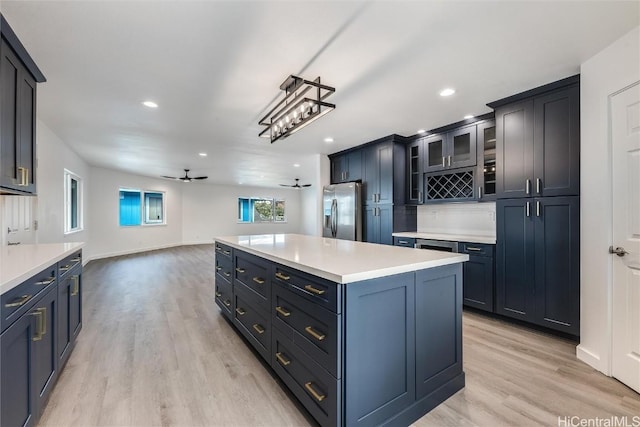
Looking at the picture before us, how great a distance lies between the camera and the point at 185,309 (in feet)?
11.5

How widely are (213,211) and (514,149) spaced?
9.77m

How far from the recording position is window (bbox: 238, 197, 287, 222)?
456 inches

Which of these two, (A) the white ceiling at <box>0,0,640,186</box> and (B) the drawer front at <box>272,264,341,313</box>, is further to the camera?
(A) the white ceiling at <box>0,0,640,186</box>

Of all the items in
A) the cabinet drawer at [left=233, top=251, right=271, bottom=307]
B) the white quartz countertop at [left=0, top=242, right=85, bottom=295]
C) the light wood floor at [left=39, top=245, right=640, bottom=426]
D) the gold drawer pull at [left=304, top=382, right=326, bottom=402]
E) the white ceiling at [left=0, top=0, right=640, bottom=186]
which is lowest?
the light wood floor at [left=39, top=245, right=640, bottom=426]

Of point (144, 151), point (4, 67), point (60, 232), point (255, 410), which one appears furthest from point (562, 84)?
point (60, 232)

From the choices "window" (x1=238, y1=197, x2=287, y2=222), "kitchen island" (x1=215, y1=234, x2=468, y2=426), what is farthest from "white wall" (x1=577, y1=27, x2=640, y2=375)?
"window" (x1=238, y1=197, x2=287, y2=222)

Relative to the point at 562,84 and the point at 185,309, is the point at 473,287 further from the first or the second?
the point at 185,309

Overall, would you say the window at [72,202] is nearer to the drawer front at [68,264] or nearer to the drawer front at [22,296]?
the drawer front at [68,264]

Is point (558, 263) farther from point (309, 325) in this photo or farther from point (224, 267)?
point (224, 267)

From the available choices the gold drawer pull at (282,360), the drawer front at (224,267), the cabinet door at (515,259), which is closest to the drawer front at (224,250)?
the drawer front at (224,267)

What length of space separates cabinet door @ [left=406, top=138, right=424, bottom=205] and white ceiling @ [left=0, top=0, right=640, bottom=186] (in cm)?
82

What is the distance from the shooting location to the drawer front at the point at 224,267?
9.47ft

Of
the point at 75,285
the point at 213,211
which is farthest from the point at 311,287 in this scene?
the point at 213,211

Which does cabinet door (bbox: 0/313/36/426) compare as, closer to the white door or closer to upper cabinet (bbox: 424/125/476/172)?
the white door
